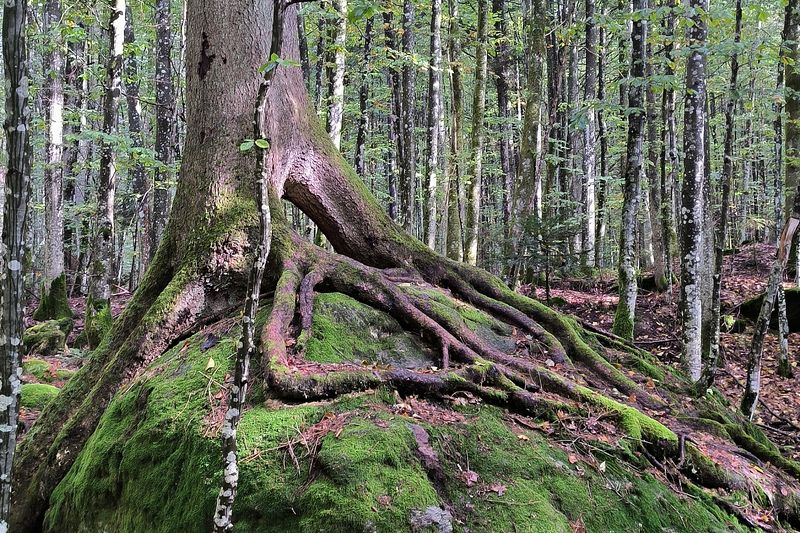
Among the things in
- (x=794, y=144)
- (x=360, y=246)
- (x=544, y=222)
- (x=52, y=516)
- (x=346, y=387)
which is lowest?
(x=52, y=516)

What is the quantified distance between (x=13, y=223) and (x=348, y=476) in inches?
83.8

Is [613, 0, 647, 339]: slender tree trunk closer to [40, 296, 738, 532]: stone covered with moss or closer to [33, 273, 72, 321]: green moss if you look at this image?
[40, 296, 738, 532]: stone covered with moss

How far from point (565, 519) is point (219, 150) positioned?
178 inches

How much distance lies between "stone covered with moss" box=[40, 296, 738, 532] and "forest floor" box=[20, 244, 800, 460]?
3.13m

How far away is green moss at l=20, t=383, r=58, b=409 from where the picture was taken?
22.2 feet

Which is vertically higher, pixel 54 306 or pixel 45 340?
pixel 54 306

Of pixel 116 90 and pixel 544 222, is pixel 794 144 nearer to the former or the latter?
pixel 544 222

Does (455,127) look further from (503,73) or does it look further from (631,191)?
(631,191)

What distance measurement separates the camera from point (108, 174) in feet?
32.7

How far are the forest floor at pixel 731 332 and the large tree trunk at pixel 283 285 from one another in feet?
6.45

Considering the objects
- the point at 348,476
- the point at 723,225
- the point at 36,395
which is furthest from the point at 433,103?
the point at 348,476

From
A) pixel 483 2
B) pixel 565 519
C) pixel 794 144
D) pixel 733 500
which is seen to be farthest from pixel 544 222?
pixel 565 519

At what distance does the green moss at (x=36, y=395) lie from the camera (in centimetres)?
675

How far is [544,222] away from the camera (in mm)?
10984
